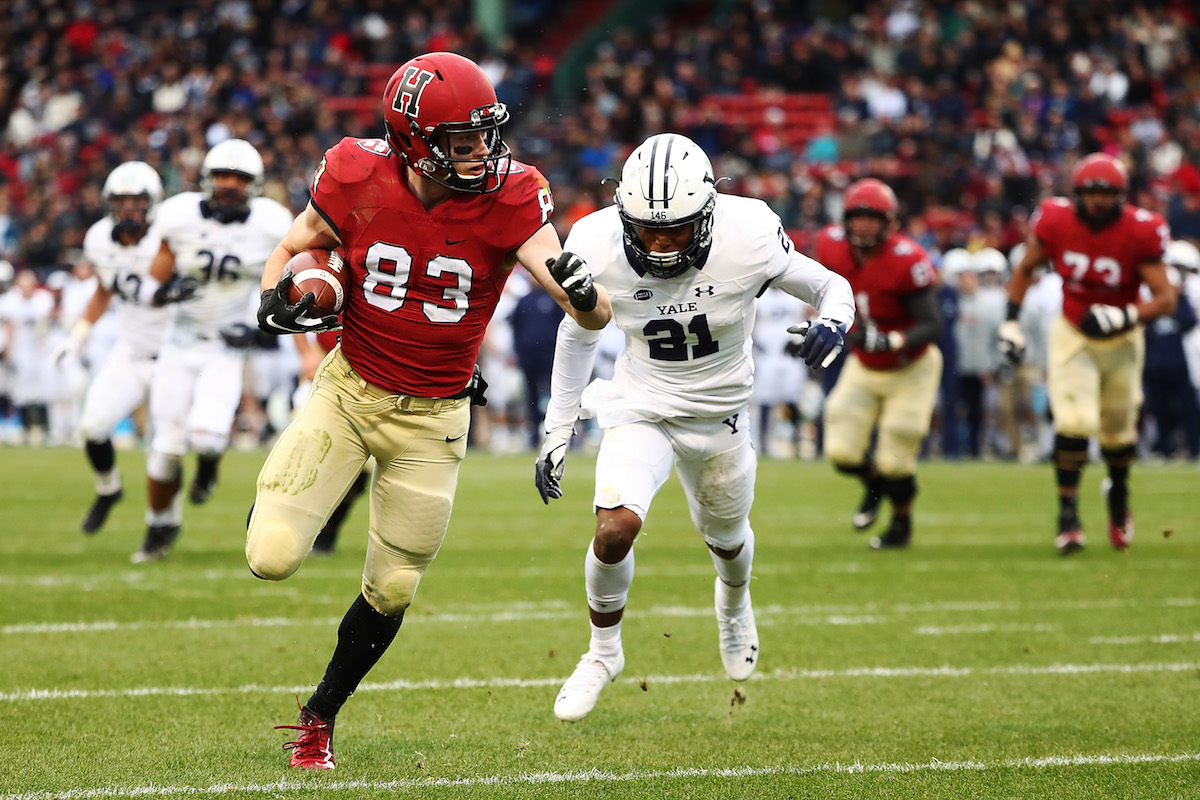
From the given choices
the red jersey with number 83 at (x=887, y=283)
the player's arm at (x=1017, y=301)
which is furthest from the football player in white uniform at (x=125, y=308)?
the player's arm at (x=1017, y=301)

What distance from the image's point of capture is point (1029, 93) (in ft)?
64.0

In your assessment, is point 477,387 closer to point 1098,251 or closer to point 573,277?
point 573,277

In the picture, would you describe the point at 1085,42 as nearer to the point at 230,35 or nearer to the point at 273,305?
the point at 230,35

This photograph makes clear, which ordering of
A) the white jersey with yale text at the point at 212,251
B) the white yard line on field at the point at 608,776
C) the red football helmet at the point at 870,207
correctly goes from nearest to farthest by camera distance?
the white yard line on field at the point at 608,776 < the white jersey with yale text at the point at 212,251 < the red football helmet at the point at 870,207

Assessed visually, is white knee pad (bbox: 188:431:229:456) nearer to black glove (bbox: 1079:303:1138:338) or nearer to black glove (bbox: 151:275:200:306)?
black glove (bbox: 151:275:200:306)

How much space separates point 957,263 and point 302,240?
12.5 meters

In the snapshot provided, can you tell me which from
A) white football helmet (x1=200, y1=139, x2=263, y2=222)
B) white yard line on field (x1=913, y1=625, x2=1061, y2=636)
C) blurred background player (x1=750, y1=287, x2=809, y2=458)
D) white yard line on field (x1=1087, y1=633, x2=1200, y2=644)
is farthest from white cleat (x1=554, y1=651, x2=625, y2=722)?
blurred background player (x1=750, y1=287, x2=809, y2=458)

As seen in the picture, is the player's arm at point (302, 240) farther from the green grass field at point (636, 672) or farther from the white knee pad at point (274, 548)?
Answer: the green grass field at point (636, 672)

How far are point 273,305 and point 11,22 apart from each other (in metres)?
25.3

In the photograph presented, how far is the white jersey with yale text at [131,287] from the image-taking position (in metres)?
7.98

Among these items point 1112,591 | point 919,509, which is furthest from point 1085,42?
point 1112,591

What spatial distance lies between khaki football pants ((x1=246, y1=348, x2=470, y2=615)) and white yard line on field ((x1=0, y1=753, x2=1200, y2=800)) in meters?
0.54

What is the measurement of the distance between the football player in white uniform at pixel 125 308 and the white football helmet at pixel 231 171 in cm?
48

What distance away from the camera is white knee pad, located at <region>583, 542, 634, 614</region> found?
4.54 m
